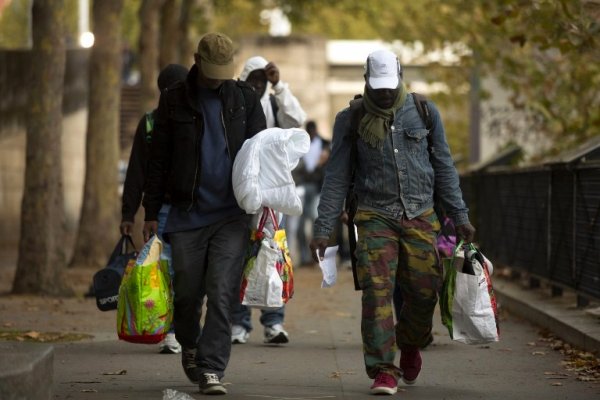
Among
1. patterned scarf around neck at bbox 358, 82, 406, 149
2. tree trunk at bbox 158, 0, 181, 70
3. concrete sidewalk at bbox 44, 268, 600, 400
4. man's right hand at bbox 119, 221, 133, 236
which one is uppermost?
tree trunk at bbox 158, 0, 181, 70

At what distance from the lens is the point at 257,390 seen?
28.6ft

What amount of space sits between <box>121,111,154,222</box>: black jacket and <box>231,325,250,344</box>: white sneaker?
2.19m

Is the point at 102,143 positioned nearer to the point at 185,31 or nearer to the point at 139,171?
the point at 185,31

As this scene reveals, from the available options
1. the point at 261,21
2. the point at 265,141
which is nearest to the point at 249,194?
the point at 265,141

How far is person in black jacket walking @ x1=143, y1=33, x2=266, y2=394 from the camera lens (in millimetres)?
8273

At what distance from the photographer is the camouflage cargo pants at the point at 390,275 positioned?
8.30 metres

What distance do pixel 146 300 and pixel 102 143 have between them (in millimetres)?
11548

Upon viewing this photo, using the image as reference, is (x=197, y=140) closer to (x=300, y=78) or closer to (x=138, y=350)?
(x=138, y=350)

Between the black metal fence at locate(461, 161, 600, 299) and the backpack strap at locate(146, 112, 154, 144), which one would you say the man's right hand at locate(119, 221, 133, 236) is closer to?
the backpack strap at locate(146, 112, 154, 144)

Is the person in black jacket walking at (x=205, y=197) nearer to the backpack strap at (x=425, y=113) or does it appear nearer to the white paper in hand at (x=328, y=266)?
the white paper in hand at (x=328, y=266)

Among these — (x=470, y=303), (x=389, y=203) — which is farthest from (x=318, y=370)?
(x=389, y=203)

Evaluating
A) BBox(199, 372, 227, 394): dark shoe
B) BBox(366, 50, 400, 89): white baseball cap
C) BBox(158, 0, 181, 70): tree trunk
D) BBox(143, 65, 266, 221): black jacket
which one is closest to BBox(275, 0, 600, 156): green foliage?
BBox(158, 0, 181, 70): tree trunk

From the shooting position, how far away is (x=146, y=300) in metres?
8.22

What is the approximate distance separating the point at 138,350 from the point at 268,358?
3.42ft
